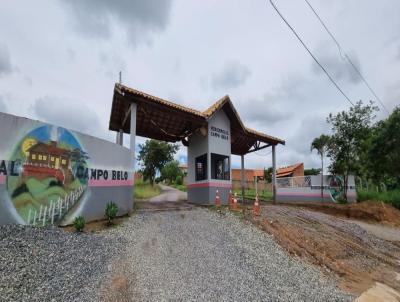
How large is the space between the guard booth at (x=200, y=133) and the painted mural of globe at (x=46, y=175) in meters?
5.95

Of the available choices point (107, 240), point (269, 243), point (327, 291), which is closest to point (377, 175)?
point (269, 243)

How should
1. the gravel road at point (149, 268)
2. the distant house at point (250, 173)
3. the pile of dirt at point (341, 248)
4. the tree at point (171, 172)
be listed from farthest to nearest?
the tree at point (171, 172), the distant house at point (250, 173), the pile of dirt at point (341, 248), the gravel road at point (149, 268)

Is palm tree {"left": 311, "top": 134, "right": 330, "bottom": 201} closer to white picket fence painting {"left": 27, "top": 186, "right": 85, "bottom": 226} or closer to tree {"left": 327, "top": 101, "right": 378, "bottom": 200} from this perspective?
tree {"left": 327, "top": 101, "right": 378, "bottom": 200}

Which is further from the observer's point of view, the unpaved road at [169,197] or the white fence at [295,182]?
the white fence at [295,182]

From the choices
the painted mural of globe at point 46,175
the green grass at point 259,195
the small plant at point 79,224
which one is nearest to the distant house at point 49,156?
the painted mural of globe at point 46,175

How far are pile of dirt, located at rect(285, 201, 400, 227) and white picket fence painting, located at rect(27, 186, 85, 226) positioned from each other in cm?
1524

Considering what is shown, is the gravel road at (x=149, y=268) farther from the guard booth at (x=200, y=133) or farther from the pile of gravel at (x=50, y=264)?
the guard booth at (x=200, y=133)

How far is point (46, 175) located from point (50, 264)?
8.96 feet

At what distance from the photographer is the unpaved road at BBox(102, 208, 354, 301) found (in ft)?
16.6

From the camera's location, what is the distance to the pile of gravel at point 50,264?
4.38 m

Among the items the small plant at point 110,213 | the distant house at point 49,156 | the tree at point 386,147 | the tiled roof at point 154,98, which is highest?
the tiled roof at point 154,98

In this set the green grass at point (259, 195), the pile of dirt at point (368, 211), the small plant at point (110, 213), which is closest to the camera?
the small plant at point (110, 213)

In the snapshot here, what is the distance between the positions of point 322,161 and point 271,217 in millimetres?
11972

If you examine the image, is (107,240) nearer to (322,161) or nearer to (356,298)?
(356,298)
